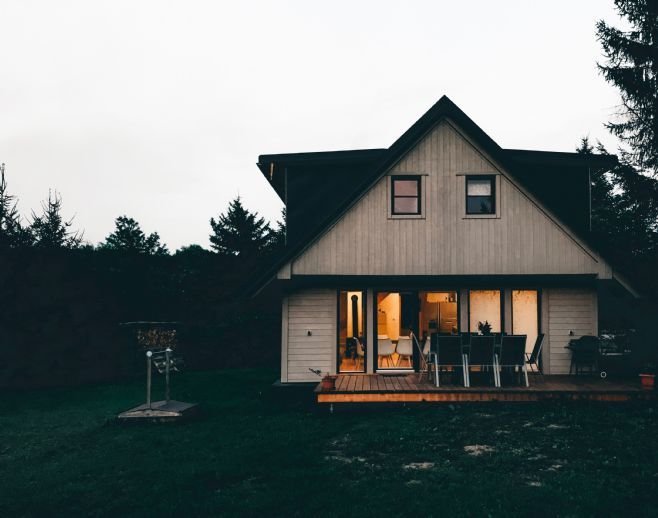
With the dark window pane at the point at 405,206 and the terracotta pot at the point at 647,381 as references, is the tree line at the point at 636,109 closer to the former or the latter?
the terracotta pot at the point at 647,381

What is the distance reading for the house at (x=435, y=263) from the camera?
11961 millimetres

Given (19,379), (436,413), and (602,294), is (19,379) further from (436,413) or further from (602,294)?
(602,294)

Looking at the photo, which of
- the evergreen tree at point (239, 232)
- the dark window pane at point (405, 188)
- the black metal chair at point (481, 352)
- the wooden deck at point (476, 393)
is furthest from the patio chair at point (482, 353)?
the evergreen tree at point (239, 232)

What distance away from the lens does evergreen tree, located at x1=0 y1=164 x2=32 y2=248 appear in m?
16.4

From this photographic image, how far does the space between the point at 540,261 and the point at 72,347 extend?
46.3ft

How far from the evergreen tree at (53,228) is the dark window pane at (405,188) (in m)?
14.9

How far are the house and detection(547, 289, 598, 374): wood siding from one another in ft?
0.08

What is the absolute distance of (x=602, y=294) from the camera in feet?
51.0

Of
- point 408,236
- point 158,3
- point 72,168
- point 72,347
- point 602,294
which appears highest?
point 158,3

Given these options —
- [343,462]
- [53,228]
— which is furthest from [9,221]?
[343,462]

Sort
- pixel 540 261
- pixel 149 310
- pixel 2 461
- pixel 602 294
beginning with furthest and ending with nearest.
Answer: pixel 149 310, pixel 602 294, pixel 540 261, pixel 2 461

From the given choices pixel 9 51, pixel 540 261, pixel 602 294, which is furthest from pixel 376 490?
pixel 9 51

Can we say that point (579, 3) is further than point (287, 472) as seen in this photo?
Yes

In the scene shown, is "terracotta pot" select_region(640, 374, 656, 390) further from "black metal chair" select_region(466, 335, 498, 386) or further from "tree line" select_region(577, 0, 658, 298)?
"tree line" select_region(577, 0, 658, 298)
